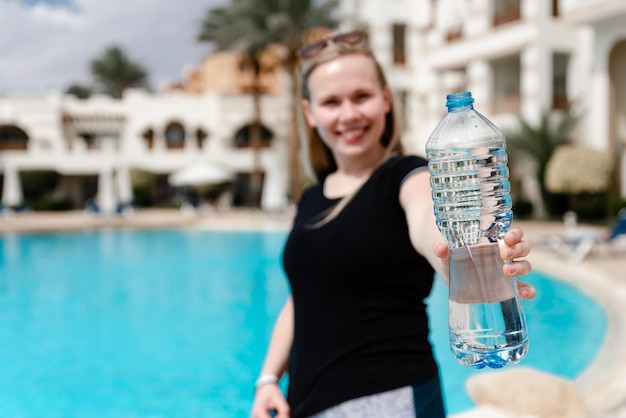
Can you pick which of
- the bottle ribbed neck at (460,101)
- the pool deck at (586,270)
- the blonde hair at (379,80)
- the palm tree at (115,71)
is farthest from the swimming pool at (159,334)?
the palm tree at (115,71)

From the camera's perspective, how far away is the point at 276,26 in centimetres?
2830

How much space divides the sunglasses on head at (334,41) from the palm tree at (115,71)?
48.4m

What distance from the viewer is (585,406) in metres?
4.09

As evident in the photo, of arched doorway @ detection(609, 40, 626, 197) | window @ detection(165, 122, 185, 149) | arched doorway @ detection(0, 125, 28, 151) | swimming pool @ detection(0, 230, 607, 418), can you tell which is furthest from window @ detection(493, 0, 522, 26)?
arched doorway @ detection(0, 125, 28, 151)

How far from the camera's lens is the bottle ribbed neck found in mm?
1269

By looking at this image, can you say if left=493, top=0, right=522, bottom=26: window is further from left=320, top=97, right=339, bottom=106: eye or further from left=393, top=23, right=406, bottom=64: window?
left=320, top=97, right=339, bottom=106: eye

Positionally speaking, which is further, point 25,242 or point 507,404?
point 25,242

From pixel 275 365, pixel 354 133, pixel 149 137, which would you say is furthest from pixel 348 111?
pixel 149 137

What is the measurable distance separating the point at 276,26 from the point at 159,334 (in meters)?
22.1

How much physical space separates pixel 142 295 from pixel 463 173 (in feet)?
34.9

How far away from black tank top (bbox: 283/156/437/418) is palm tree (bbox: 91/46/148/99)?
48.8 meters

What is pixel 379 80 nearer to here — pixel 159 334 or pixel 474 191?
pixel 474 191

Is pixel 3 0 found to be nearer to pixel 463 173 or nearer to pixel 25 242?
pixel 463 173

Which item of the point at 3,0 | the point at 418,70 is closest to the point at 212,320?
the point at 3,0
